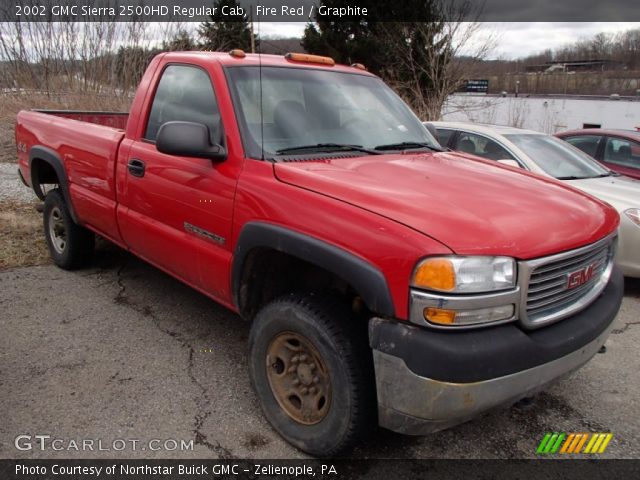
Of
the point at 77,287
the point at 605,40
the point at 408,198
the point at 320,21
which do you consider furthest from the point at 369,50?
the point at 605,40

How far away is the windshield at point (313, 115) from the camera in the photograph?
299cm

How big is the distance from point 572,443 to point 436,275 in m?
1.47

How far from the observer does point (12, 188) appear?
27.7ft

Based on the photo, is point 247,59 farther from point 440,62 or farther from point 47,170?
point 440,62

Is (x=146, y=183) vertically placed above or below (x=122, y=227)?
above

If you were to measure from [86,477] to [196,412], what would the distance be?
0.65 m

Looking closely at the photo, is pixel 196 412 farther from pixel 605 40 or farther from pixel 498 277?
pixel 605 40

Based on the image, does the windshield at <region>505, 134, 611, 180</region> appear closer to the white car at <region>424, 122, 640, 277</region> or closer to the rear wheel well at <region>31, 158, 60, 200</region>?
the white car at <region>424, 122, 640, 277</region>

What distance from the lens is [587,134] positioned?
26.1 feet

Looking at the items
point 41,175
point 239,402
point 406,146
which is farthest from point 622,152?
point 41,175

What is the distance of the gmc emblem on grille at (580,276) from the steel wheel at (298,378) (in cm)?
118

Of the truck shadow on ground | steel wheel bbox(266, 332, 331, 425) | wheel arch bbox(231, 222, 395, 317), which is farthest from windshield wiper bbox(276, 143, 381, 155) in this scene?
the truck shadow on ground

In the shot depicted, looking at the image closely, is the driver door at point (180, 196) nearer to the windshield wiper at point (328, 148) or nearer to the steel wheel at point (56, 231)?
the windshield wiper at point (328, 148)

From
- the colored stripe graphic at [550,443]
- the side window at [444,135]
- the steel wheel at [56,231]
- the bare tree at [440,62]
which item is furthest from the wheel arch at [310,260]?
the bare tree at [440,62]
